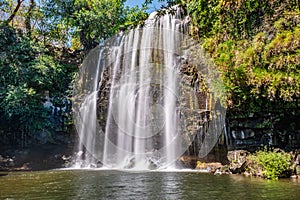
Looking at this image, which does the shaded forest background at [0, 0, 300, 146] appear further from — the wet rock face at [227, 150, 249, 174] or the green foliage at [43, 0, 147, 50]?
the wet rock face at [227, 150, 249, 174]

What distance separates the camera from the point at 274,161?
30.5ft

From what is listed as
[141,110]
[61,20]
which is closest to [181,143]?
[141,110]

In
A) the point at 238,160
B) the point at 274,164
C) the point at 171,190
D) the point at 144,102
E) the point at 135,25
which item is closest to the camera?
the point at 171,190

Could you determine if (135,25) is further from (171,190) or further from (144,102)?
(171,190)

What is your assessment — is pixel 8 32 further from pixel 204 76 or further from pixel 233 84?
pixel 233 84

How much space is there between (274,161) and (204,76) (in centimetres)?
508

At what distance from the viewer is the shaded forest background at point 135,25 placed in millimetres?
11062

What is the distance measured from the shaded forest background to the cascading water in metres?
1.05

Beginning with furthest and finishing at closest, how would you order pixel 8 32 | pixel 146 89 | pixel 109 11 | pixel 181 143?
pixel 109 11 → pixel 8 32 → pixel 146 89 → pixel 181 143

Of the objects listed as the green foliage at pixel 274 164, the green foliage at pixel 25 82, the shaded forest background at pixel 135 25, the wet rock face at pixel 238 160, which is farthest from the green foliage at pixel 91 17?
the green foliage at pixel 274 164

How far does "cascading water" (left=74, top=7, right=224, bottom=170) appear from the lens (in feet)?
46.4

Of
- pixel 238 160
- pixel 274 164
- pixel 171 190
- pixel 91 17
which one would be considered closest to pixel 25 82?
pixel 91 17

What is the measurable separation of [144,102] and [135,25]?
17.9 feet

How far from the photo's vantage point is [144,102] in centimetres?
1612
